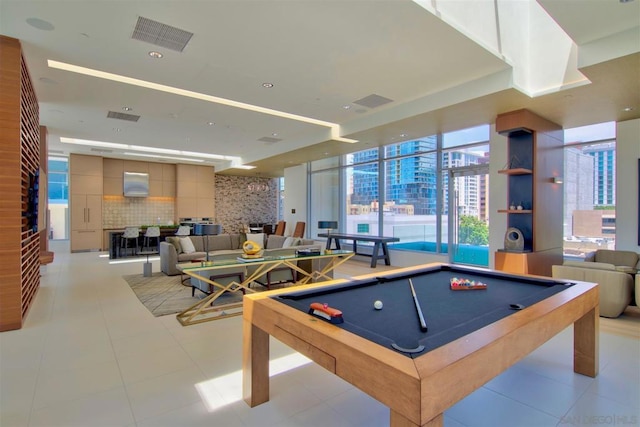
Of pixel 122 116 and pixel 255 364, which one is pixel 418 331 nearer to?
pixel 255 364

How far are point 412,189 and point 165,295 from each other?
625cm

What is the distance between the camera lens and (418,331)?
1.80 m

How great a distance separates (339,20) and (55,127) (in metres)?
7.75

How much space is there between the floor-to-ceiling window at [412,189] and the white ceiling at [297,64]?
1.11 metres

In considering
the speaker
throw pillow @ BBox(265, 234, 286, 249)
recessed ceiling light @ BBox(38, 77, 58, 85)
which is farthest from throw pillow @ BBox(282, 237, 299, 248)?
recessed ceiling light @ BBox(38, 77, 58, 85)

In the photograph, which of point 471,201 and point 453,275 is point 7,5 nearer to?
point 453,275

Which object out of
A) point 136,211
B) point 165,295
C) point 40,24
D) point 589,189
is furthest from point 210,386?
point 136,211

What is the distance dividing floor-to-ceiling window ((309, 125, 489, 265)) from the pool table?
4.93 m

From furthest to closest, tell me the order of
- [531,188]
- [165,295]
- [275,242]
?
1. [275,242]
2. [531,188]
3. [165,295]

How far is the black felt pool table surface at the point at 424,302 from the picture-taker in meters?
1.74

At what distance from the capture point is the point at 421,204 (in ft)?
28.1

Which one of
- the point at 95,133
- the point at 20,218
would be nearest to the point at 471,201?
the point at 20,218

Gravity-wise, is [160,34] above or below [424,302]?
above

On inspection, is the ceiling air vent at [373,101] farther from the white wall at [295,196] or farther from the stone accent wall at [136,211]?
the stone accent wall at [136,211]
